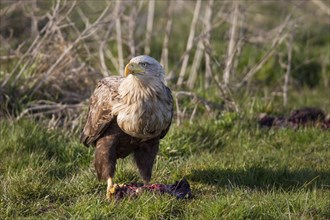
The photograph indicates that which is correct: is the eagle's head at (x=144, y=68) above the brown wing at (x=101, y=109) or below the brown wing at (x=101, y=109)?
above

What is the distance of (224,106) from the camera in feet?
27.3

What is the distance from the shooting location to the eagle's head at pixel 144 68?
557 cm

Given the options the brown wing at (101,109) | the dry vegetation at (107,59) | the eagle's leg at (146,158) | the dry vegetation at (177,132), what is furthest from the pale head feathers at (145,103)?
the dry vegetation at (107,59)

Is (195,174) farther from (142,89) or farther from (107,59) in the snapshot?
(107,59)

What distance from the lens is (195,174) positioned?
20.9 ft

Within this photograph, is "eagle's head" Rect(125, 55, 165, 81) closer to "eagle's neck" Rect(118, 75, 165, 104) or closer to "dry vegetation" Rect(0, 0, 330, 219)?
"eagle's neck" Rect(118, 75, 165, 104)

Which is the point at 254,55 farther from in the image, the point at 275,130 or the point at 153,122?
the point at 153,122

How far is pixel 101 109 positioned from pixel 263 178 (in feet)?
5.10

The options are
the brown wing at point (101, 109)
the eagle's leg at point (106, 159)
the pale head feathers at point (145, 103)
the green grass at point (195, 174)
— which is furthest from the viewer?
the brown wing at point (101, 109)

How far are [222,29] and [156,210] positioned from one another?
6.84 m

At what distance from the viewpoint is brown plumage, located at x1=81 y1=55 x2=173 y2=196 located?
572 cm

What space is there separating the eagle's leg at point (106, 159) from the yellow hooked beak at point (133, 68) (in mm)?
702

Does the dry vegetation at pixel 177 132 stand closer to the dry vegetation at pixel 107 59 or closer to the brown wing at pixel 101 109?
the dry vegetation at pixel 107 59

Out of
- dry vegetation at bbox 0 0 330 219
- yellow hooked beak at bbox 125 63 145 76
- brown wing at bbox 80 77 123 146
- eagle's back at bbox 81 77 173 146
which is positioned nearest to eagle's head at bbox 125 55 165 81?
yellow hooked beak at bbox 125 63 145 76
